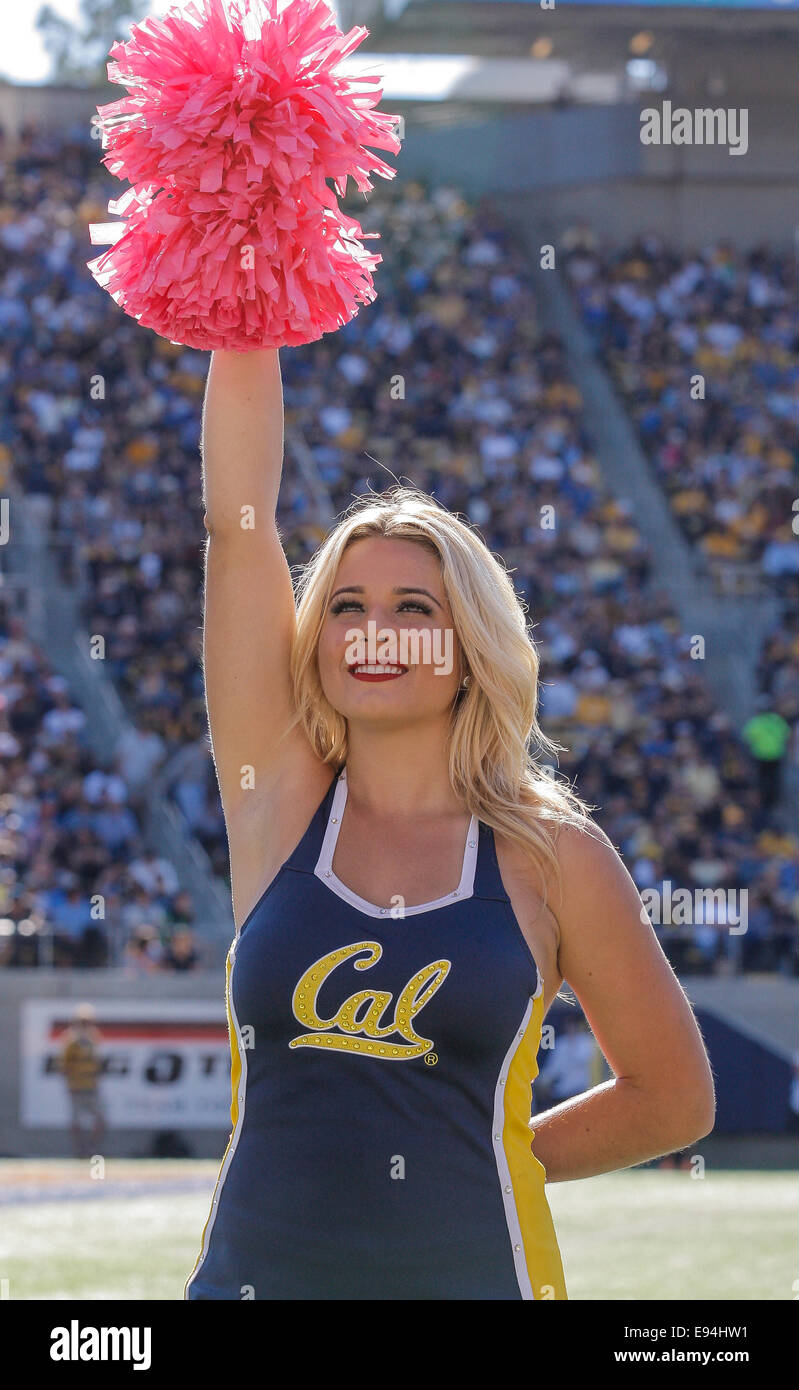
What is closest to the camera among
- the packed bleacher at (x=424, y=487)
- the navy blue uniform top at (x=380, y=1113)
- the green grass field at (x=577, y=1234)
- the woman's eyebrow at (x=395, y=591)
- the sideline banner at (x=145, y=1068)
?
the navy blue uniform top at (x=380, y=1113)

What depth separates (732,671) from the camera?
15883 mm

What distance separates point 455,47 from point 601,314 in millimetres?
3343

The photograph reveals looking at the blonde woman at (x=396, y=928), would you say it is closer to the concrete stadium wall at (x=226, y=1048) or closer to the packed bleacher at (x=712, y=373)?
the concrete stadium wall at (x=226, y=1048)

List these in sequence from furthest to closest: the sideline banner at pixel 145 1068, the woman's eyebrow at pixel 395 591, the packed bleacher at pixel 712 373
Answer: the packed bleacher at pixel 712 373
the sideline banner at pixel 145 1068
the woman's eyebrow at pixel 395 591

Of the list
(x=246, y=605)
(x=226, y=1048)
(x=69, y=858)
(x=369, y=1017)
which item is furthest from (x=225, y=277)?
(x=69, y=858)

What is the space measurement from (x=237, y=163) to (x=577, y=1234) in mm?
6187

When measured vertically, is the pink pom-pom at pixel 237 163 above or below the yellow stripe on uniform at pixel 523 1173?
above

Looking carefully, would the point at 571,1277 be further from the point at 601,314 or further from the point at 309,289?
the point at 601,314

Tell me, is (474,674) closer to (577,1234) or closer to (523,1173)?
(523,1173)

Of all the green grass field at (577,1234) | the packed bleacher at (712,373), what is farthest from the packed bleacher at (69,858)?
the packed bleacher at (712,373)

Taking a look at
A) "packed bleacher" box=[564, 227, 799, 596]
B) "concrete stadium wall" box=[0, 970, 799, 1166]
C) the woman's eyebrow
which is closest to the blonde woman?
the woman's eyebrow

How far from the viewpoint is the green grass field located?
241 inches

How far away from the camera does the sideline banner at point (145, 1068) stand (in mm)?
12359

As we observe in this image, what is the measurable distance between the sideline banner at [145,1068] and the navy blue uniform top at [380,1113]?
1045 centimetres
